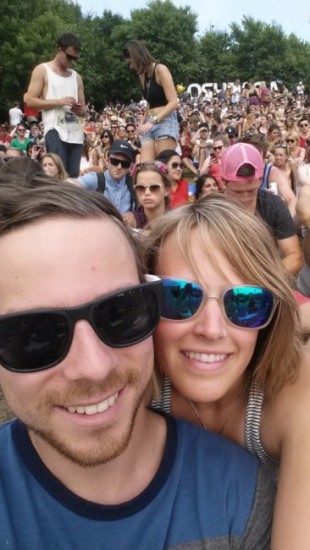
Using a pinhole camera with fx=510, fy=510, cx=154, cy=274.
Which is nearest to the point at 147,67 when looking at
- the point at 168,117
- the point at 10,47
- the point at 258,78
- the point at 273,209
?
the point at 168,117

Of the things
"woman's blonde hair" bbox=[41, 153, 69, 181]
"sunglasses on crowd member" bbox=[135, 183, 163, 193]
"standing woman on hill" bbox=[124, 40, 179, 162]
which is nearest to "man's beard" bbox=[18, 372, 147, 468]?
"sunglasses on crowd member" bbox=[135, 183, 163, 193]

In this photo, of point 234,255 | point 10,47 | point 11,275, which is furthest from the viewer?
point 10,47

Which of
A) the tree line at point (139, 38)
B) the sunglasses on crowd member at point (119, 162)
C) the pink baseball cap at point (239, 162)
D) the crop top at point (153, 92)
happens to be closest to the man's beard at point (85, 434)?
the pink baseball cap at point (239, 162)

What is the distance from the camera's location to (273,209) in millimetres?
4043

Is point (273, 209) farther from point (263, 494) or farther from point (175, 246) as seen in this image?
point (263, 494)

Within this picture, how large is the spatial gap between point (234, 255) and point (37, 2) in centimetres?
3771

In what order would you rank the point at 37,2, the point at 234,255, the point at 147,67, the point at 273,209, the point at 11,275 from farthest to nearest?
the point at 37,2 → the point at 147,67 → the point at 273,209 → the point at 234,255 → the point at 11,275

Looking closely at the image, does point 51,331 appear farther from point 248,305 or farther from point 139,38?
point 139,38

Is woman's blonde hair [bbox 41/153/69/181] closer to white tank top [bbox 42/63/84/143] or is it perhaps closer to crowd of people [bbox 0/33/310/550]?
white tank top [bbox 42/63/84/143]

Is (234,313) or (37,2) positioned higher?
(37,2)

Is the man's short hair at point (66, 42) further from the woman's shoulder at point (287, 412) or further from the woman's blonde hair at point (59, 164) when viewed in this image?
the woman's shoulder at point (287, 412)

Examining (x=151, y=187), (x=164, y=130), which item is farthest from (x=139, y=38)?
(x=151, y=187)

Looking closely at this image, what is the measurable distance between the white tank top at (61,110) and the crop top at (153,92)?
0.86 m

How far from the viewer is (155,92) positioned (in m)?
5.71
